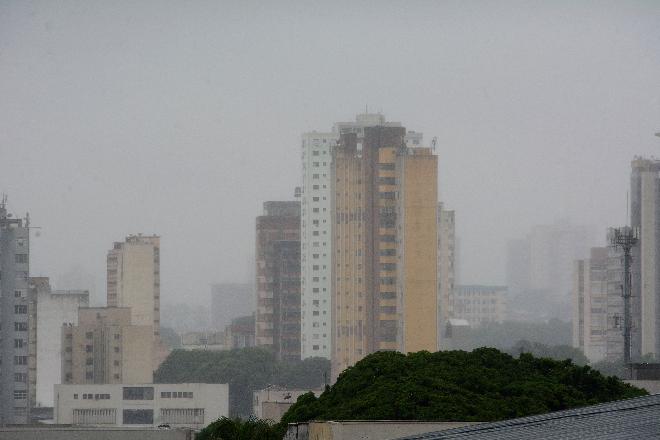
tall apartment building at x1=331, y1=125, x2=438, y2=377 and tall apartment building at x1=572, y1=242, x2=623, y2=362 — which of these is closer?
tall apartment building at x1=331, y1=125, x2=438, y2=377

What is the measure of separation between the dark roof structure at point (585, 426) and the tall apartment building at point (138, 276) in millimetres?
86208

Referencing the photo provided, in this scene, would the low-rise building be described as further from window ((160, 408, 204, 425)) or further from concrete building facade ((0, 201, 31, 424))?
concrete building facade ((0, 201, 31, 424))

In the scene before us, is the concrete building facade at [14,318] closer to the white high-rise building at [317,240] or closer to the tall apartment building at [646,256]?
the white high-rise building at [317,240]

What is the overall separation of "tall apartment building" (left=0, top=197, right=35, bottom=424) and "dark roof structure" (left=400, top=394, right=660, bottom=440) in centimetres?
6066

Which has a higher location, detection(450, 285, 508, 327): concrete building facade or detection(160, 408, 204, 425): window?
detection(450, 285, 508, 327): concrete building facade

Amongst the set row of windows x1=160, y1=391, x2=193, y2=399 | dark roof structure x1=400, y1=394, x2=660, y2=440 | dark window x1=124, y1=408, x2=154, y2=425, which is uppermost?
Result: dark roof structure x1=400, y1=394, x2=660, y2=440

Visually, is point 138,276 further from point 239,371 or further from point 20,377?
point 20,377

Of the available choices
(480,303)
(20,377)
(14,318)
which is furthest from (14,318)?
(480,303)

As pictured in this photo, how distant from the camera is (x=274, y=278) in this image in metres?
99.7

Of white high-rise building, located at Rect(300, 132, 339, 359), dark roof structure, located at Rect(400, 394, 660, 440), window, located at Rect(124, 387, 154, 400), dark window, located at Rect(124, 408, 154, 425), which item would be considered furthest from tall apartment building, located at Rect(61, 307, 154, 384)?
dark roof structure, located at Rect(400, 394, 660, 440)

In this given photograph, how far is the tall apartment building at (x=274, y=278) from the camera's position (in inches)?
3883

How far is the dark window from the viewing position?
6838cm

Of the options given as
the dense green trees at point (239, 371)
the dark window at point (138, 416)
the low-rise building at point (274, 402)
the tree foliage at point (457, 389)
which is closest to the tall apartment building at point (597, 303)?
the dense green trees at point (239, 371)

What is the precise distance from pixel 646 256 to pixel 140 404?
2937cm
